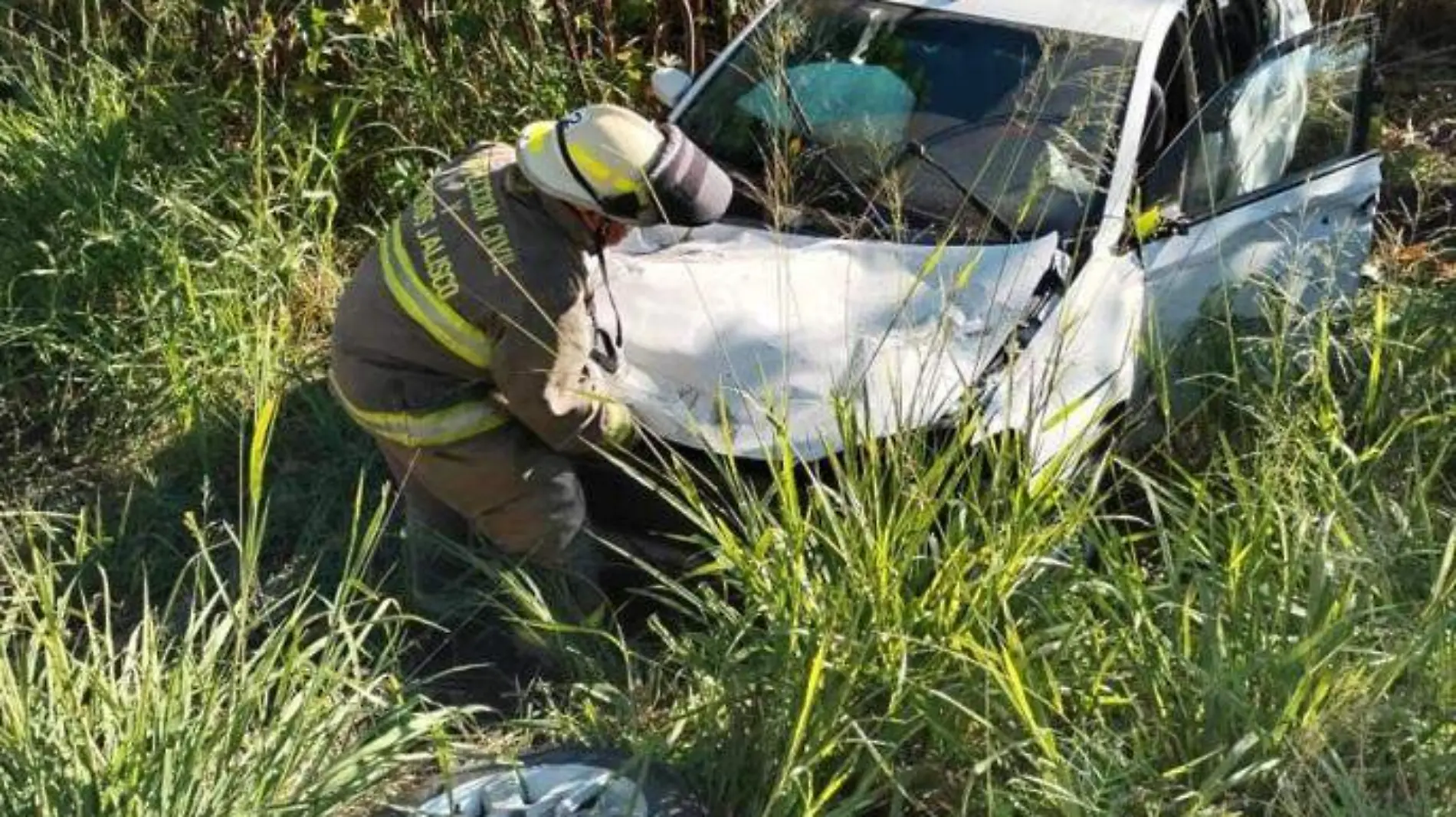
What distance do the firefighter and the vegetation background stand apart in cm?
28

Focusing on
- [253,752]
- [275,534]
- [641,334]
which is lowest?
[275,534]

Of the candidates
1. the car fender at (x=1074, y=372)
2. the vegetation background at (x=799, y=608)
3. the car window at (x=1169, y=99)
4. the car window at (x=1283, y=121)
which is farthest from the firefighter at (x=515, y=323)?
the car window at (x=1283, y=121)

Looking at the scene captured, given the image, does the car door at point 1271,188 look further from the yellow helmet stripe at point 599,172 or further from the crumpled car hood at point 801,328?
the yellow helmet stripe at point 599,172

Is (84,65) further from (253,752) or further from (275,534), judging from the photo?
(253,752)

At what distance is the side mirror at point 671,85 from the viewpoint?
468 cm

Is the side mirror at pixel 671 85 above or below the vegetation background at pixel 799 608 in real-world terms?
above

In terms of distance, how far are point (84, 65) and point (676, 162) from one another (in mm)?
3513

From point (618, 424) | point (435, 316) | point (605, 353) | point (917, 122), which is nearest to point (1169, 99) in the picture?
point (917, 122)

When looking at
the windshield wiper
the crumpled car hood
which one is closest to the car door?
the windshield wiper

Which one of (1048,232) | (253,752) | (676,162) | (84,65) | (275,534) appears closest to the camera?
(253,752)

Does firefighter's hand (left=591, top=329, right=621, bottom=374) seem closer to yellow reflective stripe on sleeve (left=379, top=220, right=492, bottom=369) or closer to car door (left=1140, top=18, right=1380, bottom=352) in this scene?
yellow reflective stripe on sleeve (left=379, top=220, right=492, bottom=369)

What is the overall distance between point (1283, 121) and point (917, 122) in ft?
3.72

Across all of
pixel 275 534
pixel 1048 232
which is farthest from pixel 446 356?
pixel 1048 232

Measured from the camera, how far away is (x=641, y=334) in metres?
3.78
